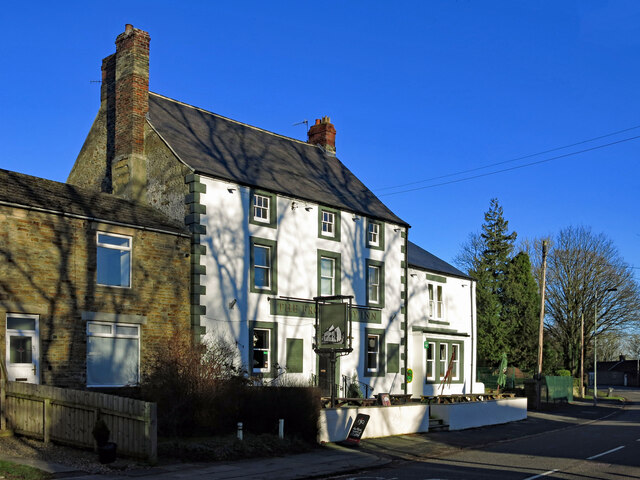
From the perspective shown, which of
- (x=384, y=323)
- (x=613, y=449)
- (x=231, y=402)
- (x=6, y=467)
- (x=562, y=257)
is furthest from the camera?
(x=562, y=257)

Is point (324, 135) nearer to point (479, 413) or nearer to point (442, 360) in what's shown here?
point (442, 360)

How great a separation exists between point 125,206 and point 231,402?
8562 millimetres

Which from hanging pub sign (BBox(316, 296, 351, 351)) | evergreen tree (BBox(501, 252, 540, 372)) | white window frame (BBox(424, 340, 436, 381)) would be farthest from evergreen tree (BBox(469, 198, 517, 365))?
hanging pub sign (BBox(316, 296, 351, 351))

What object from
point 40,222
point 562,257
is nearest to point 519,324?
point 562,257

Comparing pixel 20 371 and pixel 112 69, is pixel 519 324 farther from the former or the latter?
pixel 20 371

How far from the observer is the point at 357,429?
2050 centimetres

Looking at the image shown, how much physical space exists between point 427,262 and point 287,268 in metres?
12.7

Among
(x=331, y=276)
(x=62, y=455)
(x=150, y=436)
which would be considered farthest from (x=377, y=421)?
(x=62, y=455)

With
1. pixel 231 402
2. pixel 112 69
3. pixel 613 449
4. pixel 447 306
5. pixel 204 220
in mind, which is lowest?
pixel 613 449

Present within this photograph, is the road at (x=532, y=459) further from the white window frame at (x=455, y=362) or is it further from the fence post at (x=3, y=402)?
the white window frame at (x=455, y=362)

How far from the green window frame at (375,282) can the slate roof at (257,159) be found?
2176 millimetres

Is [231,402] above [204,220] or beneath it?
beneath

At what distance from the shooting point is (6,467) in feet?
43.0

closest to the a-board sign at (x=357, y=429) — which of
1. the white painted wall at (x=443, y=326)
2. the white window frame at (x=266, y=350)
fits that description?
the white window frame at (x=266, y=350)
